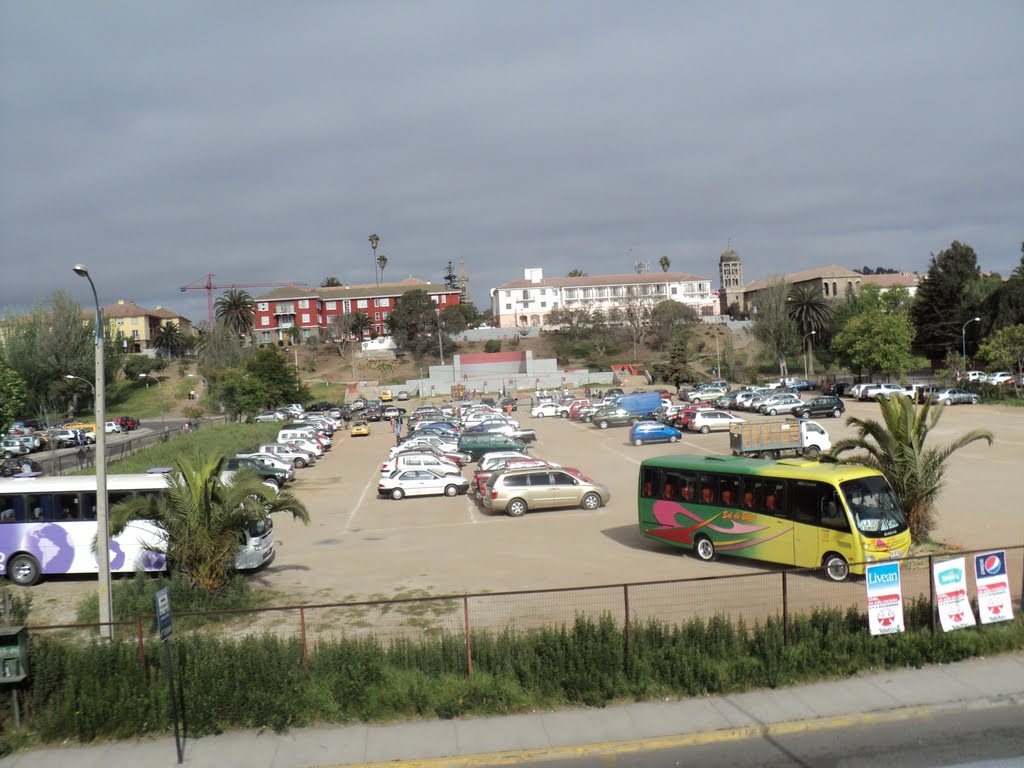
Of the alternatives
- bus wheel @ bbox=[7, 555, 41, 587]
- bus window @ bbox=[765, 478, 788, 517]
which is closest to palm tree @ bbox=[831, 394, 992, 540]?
bus window @ bbox=[765, 478, 788, 517]

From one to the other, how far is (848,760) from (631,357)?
108769 mm

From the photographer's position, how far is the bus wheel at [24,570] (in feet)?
60.6

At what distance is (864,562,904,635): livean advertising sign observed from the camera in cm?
1173

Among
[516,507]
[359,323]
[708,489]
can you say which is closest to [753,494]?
[708,489]

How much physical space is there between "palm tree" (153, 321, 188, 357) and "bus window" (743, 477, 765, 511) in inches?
4540

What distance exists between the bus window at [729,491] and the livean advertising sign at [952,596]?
6038 mm

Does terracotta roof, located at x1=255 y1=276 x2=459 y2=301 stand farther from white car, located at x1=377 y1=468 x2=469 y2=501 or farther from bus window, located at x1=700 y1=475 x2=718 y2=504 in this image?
bus window, located at x1=700 y1=475 x2=718 y2=504

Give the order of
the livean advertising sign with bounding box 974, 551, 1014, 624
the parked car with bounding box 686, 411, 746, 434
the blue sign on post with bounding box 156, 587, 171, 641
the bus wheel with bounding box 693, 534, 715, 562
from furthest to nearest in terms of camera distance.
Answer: the parked car with bounding box 686, 411, 746, 434
the bus wheel with bounding box 693, 534, 715, 562
the livean advertising sign with bounding box 974, 551, 1014, 624
the blue sign on post with bounding box 156, 587, 171, 641

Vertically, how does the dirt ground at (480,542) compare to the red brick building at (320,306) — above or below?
below

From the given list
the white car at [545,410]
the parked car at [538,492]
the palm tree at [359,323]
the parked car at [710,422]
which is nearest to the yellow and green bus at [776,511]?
the parked car at [538,492]

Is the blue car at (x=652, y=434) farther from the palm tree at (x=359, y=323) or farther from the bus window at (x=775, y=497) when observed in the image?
the palm tree at (x=359, y=323)

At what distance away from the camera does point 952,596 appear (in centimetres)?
1208

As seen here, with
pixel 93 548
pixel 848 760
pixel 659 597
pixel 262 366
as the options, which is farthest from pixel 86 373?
pixel 848 760

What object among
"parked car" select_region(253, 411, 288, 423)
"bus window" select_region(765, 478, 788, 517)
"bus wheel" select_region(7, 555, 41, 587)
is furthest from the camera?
"parked car" select_region(253, 411, 288, 423)
